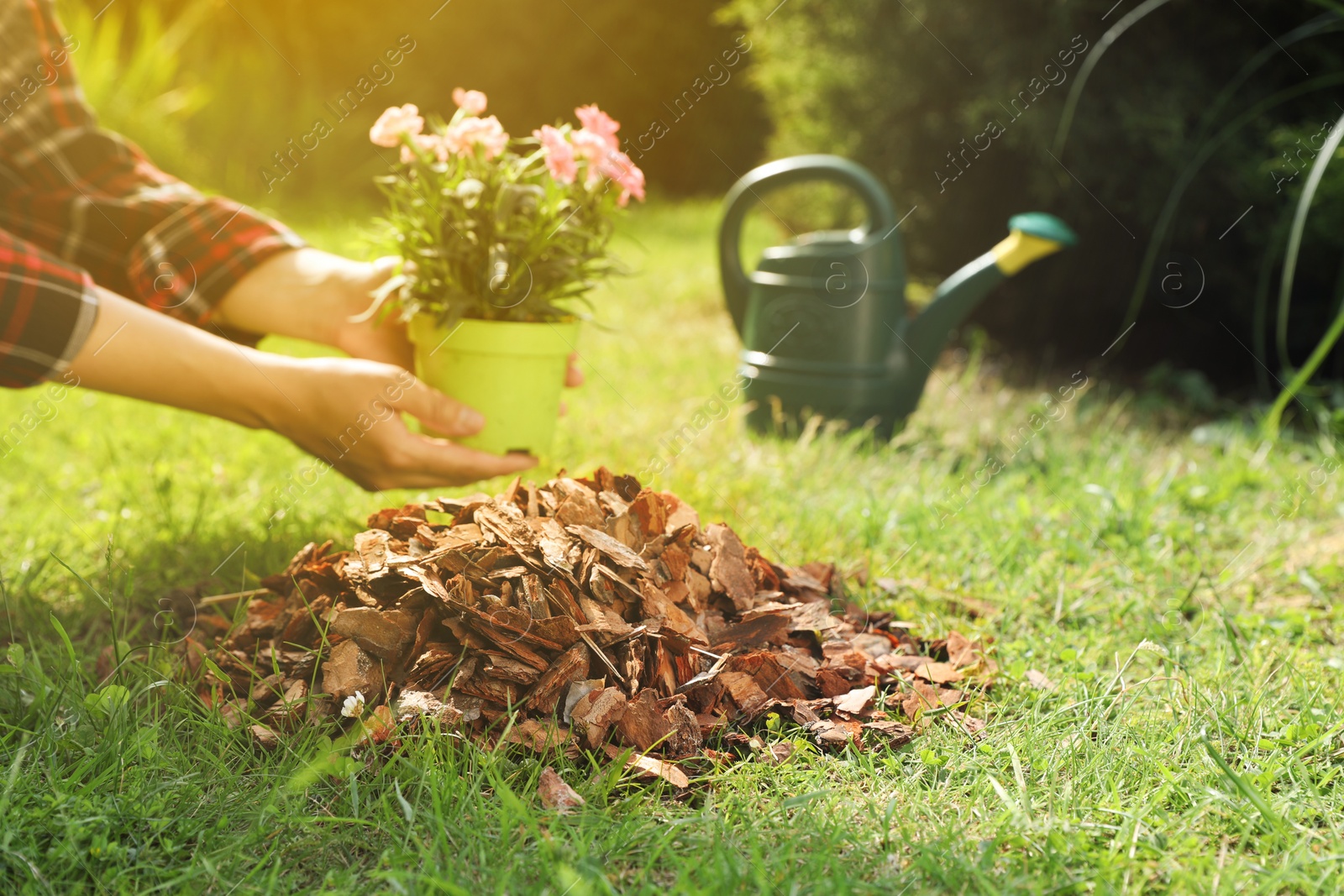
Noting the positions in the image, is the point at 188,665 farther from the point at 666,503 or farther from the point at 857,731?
the point at 857,731

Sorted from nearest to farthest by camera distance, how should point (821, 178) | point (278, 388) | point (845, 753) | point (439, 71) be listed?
1. point (845, 753)
2. point (278, 388)
3. point (821, 178)
4. point (439, 71)

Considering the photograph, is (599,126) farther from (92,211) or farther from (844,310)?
(844,310)

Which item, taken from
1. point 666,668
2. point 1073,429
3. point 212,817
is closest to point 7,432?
point 212,817

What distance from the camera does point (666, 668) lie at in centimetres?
140

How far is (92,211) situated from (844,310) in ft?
6.27

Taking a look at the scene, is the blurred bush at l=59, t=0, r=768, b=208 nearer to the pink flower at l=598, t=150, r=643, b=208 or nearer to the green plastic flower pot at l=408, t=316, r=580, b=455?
Answer: the green plastic flower pot at l=408, t=316, r=580, b=455

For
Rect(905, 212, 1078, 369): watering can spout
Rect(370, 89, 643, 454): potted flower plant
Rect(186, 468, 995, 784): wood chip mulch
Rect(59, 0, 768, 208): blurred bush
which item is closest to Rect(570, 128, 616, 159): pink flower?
Rect(370, 89, 643, 454): potted flower plant

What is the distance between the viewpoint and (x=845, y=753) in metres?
1.35

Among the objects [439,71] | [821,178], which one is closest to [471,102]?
[821,178]

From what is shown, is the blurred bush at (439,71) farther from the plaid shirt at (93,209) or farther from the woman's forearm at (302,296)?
the woman's forearm at (302,296)

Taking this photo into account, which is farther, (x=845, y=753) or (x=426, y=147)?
(x=426, y=147)

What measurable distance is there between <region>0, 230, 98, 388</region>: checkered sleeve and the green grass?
38 cm

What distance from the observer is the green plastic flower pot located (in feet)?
5.90

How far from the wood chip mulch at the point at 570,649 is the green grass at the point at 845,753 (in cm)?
5
